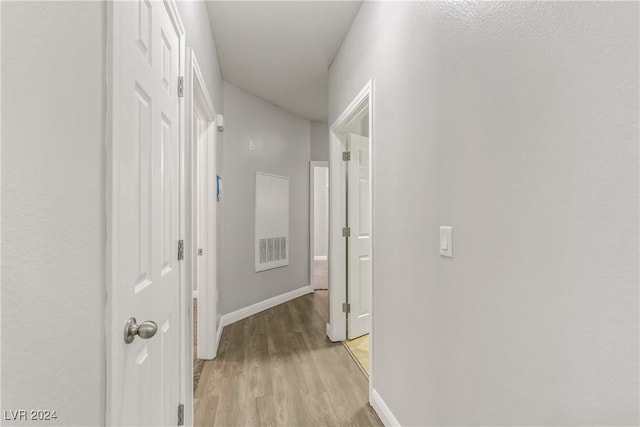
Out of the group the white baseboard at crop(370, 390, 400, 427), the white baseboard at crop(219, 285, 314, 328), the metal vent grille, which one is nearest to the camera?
the white baseboard at crop(370, 390, 400, 427)

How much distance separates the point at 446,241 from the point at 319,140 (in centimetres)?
405

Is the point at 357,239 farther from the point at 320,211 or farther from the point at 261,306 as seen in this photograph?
the point at 320,211

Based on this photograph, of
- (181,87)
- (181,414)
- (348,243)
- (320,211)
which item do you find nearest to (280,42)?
(181,87)

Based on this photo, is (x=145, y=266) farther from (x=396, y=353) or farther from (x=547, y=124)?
(x=396, y=353)

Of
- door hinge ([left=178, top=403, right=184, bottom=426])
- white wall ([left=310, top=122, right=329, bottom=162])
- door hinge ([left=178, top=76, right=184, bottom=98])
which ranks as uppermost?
white wall ([left=310, top=122, right=329, bottom=162])

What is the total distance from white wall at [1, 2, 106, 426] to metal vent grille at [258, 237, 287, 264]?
3.42 metres

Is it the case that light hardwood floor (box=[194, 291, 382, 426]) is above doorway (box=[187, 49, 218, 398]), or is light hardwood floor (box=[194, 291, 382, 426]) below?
below

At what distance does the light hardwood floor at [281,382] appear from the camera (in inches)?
78.5

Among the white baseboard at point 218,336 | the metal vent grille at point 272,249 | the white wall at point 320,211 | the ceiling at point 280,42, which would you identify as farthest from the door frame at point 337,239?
the white wall at point 320,211

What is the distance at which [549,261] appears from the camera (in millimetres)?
846

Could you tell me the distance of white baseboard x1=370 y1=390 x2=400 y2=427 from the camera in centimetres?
183

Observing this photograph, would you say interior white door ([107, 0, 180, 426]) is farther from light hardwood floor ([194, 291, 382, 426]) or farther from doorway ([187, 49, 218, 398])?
doorway ([187, 49, 218, 398])

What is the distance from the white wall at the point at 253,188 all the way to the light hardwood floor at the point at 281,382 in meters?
0.59

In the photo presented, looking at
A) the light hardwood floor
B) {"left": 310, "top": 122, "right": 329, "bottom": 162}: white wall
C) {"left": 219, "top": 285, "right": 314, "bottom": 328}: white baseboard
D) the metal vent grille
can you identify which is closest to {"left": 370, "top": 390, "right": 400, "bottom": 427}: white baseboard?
the light hardwood floor
